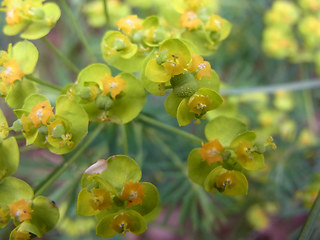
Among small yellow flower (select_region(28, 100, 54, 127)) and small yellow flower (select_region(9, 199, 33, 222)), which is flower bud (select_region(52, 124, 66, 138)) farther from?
small yellow flower (select_region(9, 199, 33, 222))

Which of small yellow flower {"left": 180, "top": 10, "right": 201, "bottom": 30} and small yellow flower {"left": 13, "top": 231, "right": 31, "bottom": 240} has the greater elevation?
small yellow flower {"left": 180, "top": 10, "right": 201, "bottom": 30}

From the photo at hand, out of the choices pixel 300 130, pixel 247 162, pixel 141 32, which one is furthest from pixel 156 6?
pixel 247 162

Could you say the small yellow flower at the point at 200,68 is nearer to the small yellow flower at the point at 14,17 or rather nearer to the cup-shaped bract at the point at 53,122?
the cup-shaped bract at the point at 53,122

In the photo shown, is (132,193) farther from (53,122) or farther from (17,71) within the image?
(17,71)

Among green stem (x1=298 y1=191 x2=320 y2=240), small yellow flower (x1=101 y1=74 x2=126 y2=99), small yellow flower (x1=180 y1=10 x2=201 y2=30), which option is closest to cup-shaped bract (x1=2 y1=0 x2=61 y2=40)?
small yellow flower (x1=101 y1=74 x2=126 y2=99)

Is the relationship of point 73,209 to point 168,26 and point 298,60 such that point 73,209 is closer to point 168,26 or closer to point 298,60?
point 168,26

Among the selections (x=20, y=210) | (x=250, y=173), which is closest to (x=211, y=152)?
(x=20, y=210)

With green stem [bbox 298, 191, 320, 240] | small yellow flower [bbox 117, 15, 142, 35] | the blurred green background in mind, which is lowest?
the blurred green background
